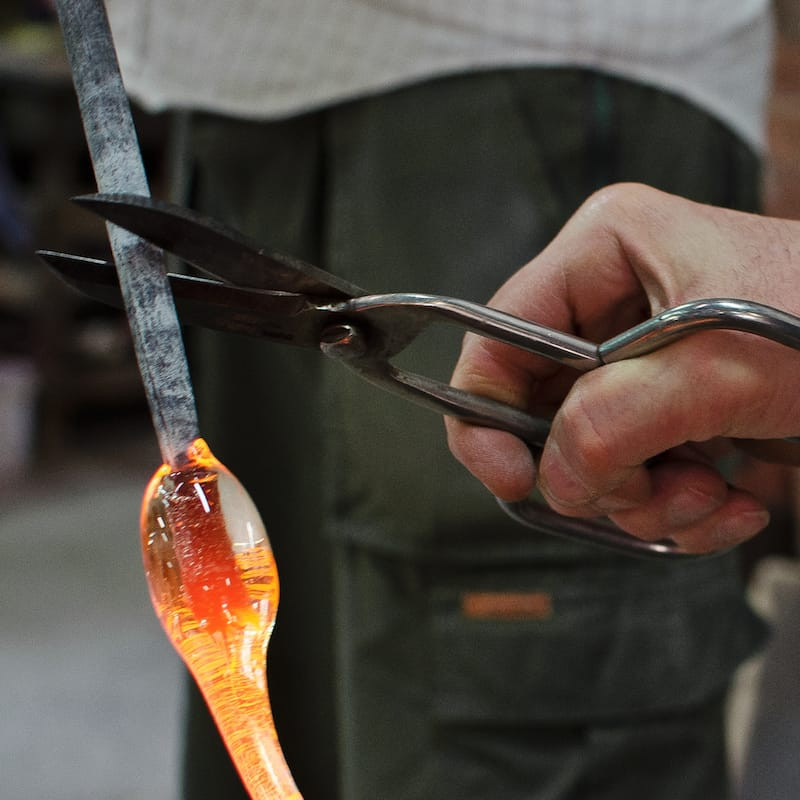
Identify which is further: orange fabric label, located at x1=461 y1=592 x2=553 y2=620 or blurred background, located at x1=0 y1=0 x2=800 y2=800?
blurred background, located at x1=0 y1=0 x2=800 y2=800

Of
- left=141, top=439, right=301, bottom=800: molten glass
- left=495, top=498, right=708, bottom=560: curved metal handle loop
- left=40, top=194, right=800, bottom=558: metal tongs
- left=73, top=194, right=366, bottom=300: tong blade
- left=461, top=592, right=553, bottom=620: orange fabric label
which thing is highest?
left=73, top=194, right=366, bottom=300: tong blade

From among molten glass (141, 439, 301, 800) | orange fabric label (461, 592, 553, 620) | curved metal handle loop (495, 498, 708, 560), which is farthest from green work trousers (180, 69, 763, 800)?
molten glass (141, 439, 301, 800)

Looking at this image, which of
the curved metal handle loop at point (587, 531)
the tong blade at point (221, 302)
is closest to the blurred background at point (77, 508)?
the curved metal handle loop at point (587, 531)

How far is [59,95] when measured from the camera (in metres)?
2.10

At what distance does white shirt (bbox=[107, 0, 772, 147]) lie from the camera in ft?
1.69

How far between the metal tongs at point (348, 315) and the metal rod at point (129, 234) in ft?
0.05

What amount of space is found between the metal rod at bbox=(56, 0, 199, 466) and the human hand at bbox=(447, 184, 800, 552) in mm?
110

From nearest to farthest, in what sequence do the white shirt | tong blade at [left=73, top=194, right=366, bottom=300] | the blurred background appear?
tong blade at [left=73, top=194, right=366, bottom=300], the white shirt, the blurred background

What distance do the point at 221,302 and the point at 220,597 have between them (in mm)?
91

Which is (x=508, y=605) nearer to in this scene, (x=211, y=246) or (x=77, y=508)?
(x=211, y=246)

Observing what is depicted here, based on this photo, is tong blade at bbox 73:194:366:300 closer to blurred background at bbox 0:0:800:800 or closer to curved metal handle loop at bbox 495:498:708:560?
curved metal handle loop at bbox 495:498:708:560

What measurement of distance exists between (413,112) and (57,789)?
960mm

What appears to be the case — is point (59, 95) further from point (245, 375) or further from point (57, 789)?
point (245, 375)

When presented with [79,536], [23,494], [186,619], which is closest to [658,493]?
[186,619]
